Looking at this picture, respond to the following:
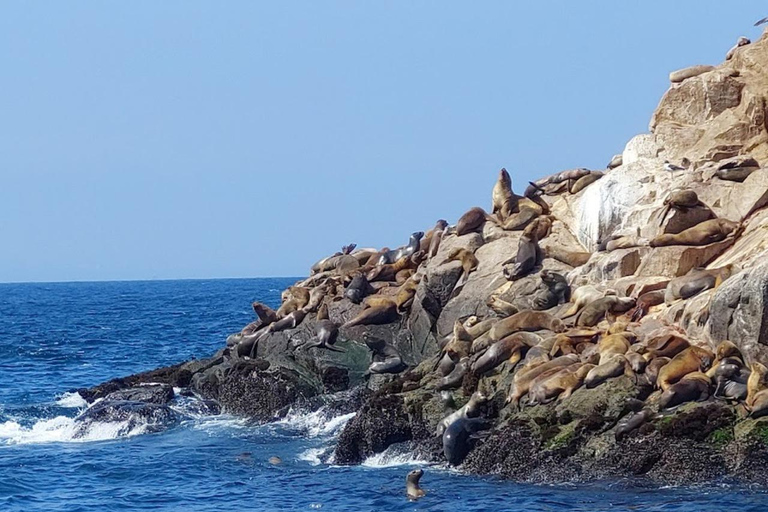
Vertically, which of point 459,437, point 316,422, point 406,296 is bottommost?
point 316,422

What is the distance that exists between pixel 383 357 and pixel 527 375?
6.60m

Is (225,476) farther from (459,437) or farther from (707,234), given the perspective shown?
(707,234)

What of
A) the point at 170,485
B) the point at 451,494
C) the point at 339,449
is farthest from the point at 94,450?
the point at 451,494

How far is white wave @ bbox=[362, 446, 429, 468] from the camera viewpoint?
19172mm

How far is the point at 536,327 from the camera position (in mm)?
21094

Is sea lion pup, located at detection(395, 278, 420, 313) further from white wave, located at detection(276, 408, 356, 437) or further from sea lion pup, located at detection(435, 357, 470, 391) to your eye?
sea lion pup, located at detection(435, 357, 470, 391)

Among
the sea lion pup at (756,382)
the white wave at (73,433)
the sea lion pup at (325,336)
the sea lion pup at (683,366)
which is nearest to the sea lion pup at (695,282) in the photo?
the sea lion pup at (683,366)

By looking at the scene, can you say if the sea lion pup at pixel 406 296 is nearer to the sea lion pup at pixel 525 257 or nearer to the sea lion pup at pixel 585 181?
the sea lion pup at pixel 525 257

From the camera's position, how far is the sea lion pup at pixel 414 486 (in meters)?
16.7

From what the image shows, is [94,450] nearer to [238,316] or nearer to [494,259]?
[494,259]

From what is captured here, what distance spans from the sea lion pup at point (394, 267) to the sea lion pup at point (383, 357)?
2803 mm

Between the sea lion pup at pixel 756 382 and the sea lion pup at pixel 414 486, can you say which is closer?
the sea lion pup at pixel 756 382

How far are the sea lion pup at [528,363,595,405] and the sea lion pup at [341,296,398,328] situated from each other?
318 inches

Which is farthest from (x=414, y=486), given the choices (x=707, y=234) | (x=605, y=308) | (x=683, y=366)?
(x=707, y=234)
